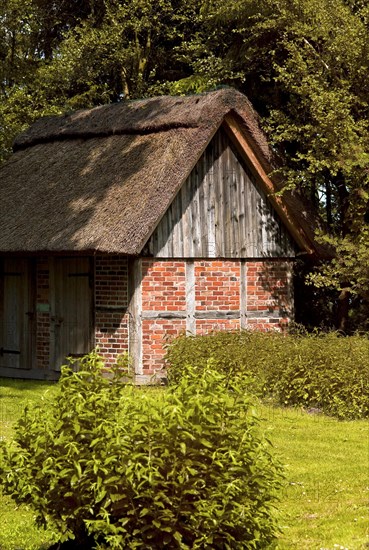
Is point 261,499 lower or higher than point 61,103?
lower

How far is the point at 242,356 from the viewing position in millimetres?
Result: 14289

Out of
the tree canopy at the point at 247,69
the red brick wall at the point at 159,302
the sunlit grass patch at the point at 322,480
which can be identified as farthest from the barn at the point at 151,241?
the sunlit grass patch at the point at 322,480

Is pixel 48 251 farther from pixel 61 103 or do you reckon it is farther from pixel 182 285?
pixel 61 103

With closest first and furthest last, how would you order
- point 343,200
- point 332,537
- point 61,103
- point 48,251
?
point 332,537 → point 48,251 → point 343,200 → point 61,103

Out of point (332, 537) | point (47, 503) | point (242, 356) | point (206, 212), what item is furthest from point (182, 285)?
point (47, 503)

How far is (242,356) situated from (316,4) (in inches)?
266

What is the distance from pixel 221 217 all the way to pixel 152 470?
12.2 meters

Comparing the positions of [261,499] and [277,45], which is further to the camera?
[277,45]

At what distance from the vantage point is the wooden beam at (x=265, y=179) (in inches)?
696

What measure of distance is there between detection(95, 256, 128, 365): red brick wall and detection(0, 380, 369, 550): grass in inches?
126

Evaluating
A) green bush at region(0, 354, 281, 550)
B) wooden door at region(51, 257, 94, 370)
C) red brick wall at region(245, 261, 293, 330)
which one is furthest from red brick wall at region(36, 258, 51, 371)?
green bush at region(0, 354, 281, 550)

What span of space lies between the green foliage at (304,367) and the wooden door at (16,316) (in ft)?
14.3

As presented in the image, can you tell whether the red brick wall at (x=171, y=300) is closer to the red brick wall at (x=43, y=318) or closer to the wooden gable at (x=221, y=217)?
the red brick wall at (x=43, y=318)

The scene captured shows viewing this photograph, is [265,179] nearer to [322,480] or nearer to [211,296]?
[211,296]
